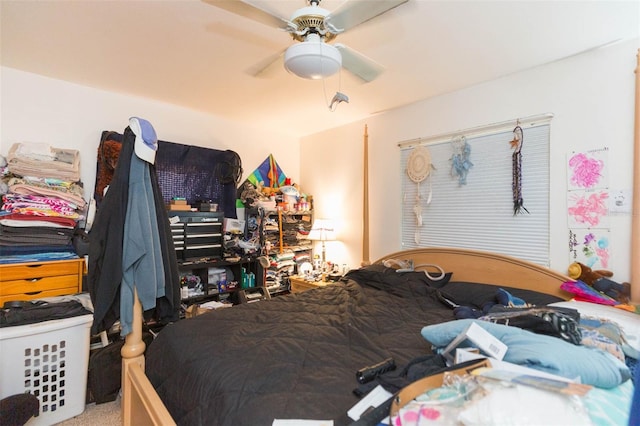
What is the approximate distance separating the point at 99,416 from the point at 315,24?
2.67 metres

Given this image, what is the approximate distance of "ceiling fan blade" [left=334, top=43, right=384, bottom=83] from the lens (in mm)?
1549

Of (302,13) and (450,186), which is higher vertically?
(302,13)

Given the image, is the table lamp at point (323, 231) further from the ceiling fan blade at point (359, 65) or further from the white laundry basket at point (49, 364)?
the white laundry basket at point (49, 364)

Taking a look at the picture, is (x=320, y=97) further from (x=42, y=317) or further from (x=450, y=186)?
(x=42, y=317)

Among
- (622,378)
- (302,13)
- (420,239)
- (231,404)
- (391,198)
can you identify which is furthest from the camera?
(391,198)

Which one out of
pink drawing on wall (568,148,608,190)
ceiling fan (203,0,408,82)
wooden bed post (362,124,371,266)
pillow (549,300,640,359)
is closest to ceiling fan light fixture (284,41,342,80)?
ceiling fan (203,0,408,82)

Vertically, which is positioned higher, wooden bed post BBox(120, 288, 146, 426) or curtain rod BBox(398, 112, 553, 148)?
curtain rod BBox(398, 112, 553, 148)

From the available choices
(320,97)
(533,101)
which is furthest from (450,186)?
(320,97)

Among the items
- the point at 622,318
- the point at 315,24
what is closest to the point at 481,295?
the point at 622,318

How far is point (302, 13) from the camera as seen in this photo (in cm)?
129

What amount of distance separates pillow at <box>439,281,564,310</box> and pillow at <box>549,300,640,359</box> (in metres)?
0.17

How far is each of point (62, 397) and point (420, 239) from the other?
117 inches

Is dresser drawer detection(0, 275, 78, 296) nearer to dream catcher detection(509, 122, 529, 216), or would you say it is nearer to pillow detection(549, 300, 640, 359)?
pillow detection(549, 300, 640, 359)

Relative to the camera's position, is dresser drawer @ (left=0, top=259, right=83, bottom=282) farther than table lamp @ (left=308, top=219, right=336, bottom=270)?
No
